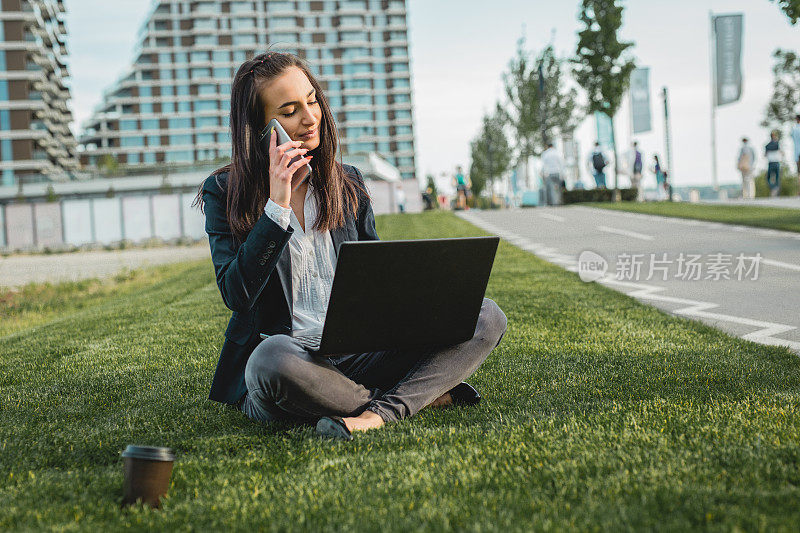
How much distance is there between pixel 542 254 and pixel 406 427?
9.35 meters

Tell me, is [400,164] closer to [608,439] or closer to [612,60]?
[612,60]

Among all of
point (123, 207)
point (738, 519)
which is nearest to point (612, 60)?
point (123, 207)

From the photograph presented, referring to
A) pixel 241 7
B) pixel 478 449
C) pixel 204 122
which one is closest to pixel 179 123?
pixel 204 122

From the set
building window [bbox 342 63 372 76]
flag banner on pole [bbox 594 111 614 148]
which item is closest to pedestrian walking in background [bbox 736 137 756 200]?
flag banner on pole [bbox 594 111 614 148]

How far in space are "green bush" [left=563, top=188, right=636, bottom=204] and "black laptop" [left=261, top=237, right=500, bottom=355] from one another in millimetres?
26122

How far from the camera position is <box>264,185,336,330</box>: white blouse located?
9.70 ft

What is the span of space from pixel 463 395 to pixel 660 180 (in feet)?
103

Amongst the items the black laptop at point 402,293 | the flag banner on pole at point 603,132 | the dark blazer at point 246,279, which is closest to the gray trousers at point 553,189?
the flag banner on pole at point 603,132

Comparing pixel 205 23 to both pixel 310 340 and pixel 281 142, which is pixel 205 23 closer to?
pixel 281 142

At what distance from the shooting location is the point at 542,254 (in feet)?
39.3

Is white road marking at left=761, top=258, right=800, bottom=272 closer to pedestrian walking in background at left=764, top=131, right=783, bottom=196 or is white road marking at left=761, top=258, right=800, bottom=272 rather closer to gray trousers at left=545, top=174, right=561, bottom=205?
pedestrian walking in background at left=764, top=131, right=783, bottom=196

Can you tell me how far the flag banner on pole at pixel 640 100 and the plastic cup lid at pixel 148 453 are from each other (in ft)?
106

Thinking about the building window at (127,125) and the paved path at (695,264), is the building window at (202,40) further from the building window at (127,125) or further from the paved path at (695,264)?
the paved path at (695,264)

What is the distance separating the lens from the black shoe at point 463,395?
10.8 feet
